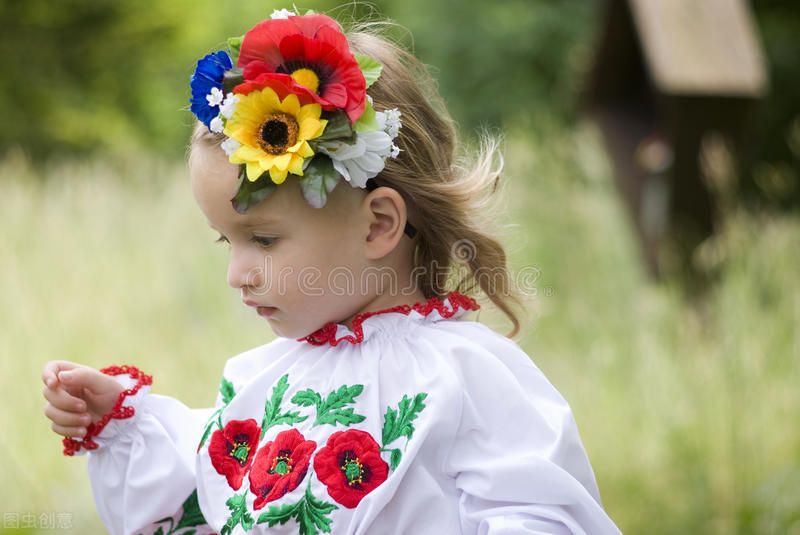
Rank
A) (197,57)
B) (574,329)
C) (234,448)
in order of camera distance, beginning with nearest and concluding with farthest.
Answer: (234,448) < (574,329) < (197,57)

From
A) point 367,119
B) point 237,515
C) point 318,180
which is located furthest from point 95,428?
point 367,119

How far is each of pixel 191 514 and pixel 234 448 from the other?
258mm

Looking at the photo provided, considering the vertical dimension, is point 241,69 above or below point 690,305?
above

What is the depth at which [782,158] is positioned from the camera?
36.4ft

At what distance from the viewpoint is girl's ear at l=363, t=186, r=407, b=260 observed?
72.5 inches

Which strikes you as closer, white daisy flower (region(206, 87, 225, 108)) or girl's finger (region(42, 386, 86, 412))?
white daisy flower (region(206, 87, 225, 108))

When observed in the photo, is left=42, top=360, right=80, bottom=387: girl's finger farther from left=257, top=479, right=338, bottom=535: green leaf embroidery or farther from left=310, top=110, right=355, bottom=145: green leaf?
left=310, top=110, right=355, bottom=145: green leaf

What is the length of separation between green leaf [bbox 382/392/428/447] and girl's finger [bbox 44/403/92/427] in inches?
25.8

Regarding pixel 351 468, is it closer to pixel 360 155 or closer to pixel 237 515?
pixel 237 515

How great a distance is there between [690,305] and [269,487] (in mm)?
3563

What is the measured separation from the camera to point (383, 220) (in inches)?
73.8

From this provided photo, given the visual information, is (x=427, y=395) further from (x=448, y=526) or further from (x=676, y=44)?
(x=676, y=44)

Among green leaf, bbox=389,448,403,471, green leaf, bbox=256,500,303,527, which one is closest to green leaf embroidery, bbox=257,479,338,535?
green leaf, bbox=256,500,303,527

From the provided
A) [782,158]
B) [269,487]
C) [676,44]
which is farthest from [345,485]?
[782,158]
